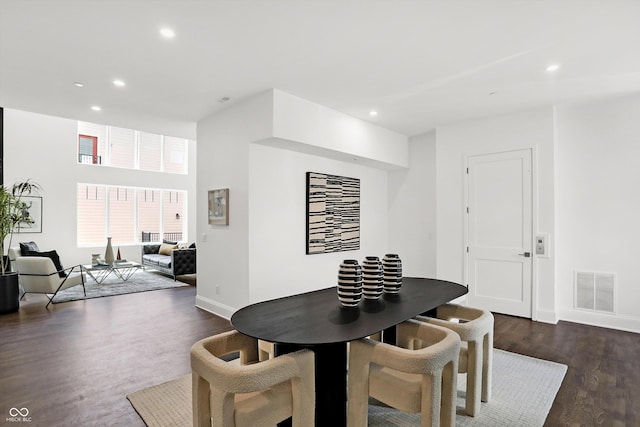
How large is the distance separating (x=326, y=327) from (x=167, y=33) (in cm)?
253

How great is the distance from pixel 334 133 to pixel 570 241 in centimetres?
336

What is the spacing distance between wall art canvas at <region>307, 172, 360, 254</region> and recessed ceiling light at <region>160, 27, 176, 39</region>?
2.46 metres

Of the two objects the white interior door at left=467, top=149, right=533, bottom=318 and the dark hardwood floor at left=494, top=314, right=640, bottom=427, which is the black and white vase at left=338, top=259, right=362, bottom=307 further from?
the white interior door at left=467, top=149, right=533, bottom=318

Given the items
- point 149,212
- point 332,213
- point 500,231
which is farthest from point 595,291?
point 149,212

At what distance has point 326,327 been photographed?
182 cm

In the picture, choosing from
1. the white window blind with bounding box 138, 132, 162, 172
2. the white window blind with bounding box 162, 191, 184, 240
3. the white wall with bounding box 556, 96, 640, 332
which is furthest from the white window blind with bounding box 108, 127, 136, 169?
the white wall with bounding box 556, 96, 640, 332

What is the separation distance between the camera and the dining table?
67.0 inches

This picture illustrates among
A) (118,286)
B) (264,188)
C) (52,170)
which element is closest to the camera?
(264,188)

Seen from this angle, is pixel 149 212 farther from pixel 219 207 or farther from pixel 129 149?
pixel 219 207

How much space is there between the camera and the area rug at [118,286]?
224 inches

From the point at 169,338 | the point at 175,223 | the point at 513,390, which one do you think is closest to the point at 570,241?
the point at 513,390

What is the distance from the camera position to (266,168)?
4.35 m

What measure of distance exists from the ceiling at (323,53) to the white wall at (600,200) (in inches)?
14.2

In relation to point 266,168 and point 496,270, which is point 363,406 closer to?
point 266,168
